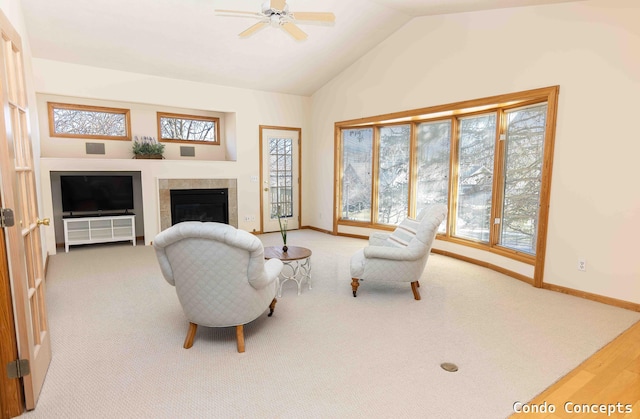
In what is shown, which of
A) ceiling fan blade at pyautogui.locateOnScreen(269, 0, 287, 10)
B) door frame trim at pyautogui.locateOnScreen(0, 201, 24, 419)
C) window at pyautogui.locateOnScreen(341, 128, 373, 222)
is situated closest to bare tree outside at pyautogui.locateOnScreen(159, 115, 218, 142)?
window at pyautogui.locateOnScreen(341, 128, 373, 222)

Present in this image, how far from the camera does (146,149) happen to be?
612 cm

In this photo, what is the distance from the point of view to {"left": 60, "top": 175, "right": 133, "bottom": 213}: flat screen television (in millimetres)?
5656

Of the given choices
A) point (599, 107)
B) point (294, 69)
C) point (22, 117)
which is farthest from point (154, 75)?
point (599, 107)

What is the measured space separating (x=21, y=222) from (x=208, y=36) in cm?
396

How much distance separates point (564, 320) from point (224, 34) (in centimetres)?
537

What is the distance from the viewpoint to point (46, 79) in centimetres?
525

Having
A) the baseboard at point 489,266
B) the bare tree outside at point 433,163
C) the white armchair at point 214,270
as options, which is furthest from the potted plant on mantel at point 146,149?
the baseboard at point 489,266

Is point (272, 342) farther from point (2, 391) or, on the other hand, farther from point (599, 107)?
point (599, 107)

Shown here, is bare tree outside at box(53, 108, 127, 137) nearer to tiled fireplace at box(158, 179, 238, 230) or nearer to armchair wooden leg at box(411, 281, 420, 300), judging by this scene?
tiled fireplace at box(158, 179, 238, 230)

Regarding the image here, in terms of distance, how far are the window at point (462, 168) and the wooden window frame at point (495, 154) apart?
0.01 meters

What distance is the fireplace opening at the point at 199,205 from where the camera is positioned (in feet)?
21.3

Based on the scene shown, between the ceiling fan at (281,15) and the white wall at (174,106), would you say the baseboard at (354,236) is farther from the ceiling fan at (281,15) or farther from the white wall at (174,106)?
the ceiling fan at (281,15)

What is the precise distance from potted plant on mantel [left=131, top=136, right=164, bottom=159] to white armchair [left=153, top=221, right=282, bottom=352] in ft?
13.5

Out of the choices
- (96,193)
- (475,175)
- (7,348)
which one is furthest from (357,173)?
(7,348)
